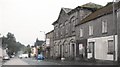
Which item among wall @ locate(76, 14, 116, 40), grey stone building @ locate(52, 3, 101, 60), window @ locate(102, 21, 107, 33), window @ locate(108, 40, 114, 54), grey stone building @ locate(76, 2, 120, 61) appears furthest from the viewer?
grey stone building @ locate(52, 3, 101, 60)

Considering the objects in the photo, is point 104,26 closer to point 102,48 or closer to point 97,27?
point 97,27

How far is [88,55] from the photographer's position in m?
50.1

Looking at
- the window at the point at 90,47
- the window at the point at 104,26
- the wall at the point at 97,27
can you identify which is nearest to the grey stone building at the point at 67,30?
the wall at the point at 97,27

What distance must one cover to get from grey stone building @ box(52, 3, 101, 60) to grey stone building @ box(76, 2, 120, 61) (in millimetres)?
5708

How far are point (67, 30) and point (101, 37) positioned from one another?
2432cm

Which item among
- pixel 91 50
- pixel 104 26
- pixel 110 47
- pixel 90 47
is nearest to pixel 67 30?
pixel 90 47

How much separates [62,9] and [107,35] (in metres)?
32.0

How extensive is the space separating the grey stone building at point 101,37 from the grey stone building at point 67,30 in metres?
5.71

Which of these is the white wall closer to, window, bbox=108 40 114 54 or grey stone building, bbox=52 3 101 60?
window, bbox=108 40 114 54

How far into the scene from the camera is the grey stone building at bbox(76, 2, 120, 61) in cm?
3984

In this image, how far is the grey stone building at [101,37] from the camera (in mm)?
39844

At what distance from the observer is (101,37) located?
44500 mm

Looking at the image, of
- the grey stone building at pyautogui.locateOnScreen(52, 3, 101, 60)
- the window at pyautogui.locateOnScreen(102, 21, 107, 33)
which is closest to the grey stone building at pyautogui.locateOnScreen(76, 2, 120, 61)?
the window at pyautogui.locateOnScreen(102, 21, 107, 33)

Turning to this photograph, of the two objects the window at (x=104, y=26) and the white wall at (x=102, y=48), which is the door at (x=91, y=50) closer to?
the white wall at (x=102, y=48)
